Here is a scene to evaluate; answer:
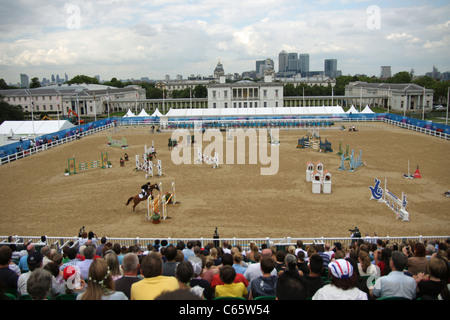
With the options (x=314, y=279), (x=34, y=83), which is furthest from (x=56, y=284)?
(x=34, y=83)

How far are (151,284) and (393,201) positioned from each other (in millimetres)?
15647

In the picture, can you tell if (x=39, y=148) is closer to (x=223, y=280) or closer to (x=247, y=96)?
(x=223, y=280)

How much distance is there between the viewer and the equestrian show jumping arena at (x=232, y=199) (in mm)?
14594

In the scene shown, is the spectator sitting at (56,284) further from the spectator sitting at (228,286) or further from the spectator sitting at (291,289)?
the spectator sitting at (291,289)

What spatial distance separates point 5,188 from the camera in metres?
22.1

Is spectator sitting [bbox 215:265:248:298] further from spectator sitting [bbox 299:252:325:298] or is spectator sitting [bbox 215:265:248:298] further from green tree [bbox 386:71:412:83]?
green tree [bbox 386:71:412:83]

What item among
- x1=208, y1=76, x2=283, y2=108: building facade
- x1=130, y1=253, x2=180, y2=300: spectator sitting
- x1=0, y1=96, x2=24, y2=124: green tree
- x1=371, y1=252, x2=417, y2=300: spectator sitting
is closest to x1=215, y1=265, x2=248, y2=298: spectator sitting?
x1=130, y1=253, x2=180, y2=300: spectator sitting

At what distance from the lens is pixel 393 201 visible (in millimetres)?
17062

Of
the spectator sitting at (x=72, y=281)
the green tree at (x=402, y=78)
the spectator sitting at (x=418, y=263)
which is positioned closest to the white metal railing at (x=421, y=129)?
the spectator sitting at (x=418, y=263)

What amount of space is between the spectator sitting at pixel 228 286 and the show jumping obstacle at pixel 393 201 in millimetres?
12367

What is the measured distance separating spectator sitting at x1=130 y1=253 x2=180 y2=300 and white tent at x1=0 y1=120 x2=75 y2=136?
40.6 meters

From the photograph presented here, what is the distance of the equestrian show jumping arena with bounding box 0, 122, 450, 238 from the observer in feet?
47.9

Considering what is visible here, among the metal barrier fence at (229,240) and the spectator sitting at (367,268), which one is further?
the metal barrier fence at (229,240)
